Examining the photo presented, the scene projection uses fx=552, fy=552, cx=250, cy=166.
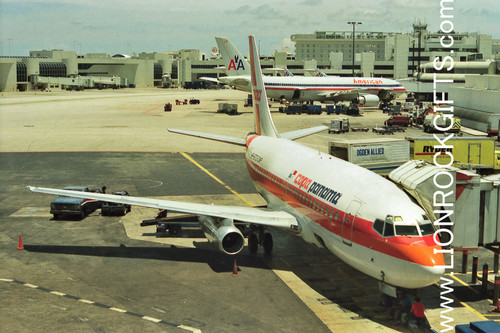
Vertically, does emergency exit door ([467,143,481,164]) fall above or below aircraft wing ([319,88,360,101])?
below

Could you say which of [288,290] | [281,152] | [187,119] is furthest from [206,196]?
[187,119]

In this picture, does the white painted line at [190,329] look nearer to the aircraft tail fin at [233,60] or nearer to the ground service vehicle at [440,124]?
the ground service vehicle at [440,124]

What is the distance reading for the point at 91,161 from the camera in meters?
61.8

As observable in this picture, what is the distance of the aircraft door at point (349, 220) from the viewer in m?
24.0

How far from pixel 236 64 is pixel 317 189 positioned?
8843 centimetres

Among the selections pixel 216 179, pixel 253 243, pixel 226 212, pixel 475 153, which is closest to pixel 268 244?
pixel 253 243

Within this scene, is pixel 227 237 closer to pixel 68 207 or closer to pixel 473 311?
pixel 473 311

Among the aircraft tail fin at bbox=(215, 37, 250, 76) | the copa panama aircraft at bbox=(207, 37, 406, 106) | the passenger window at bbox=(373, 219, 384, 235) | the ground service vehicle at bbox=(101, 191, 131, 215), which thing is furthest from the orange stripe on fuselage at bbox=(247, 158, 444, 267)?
the copa panama aircraft at bbox=(207, 37, 406, 106)

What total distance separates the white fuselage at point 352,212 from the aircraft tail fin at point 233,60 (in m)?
80.3

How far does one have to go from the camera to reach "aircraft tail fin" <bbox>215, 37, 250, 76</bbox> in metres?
111

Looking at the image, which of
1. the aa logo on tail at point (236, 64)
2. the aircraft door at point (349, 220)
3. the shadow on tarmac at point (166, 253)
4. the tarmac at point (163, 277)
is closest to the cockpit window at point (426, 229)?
the aircraft door at point (349, 220)

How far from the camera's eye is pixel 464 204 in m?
25.8

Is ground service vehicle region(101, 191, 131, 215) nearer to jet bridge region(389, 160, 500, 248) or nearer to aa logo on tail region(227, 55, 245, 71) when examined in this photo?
jet bridge region(389, 160, 500, 248)

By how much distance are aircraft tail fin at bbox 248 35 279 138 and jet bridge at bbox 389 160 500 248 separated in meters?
16.5
